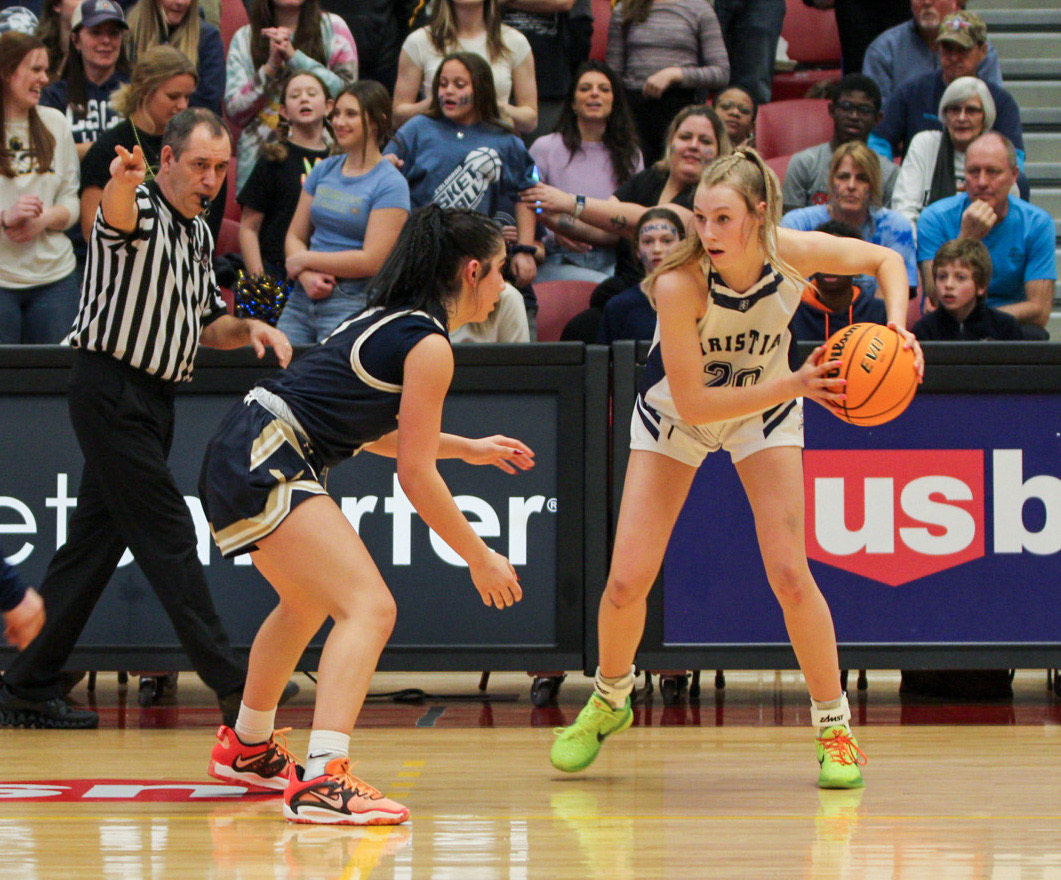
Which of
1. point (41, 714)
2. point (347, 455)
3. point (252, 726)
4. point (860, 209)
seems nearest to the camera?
point (347, 455)

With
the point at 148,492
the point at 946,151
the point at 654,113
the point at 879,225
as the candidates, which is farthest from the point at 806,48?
the point at 148,492

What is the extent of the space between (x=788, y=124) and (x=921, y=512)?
4.71 metres

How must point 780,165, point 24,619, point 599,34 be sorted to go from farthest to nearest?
point 599,34, point 780,165, point 24,619

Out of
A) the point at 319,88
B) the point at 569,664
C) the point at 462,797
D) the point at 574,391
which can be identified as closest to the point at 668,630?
the point at 569,664

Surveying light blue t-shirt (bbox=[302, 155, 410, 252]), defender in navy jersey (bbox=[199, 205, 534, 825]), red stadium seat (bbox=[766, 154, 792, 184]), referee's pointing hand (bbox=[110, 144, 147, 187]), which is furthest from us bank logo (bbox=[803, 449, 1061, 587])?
red stadium seat (bbox=[766, 154, 792, 184])

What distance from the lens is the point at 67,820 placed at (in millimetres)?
4035

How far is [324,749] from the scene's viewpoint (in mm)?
3887

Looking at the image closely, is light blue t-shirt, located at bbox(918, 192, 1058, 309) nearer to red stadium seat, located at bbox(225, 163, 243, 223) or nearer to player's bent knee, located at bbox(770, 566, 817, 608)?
player's bent knee, located at bbox(770, 566, 817, 608)

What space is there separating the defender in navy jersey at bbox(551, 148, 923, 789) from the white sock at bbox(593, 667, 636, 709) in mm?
147

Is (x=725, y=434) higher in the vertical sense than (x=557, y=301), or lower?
lower

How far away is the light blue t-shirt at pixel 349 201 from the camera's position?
6980mm

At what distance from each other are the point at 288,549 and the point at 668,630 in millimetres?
2613

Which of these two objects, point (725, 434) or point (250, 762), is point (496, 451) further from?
point (250, 762)

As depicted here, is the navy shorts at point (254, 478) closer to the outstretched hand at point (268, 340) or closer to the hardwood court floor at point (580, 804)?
the hardwood court floor at point (580, 804)
